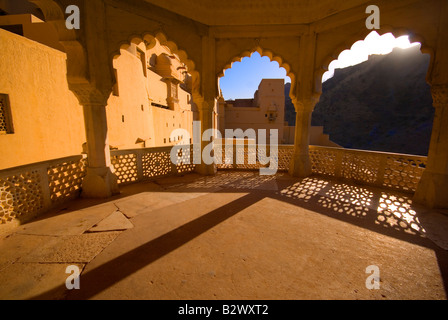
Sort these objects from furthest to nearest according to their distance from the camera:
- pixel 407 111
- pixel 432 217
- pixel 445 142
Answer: pixel 407 111, pixel 445 142, pixel 432 217

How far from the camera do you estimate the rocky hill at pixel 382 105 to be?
1672 inches

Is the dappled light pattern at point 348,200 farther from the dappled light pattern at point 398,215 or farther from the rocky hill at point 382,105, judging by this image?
the rocky hill at point 382,105

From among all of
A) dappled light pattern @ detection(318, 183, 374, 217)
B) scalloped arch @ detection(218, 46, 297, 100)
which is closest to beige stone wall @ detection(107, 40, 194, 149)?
scalloped arch @ detection(218, 46, 297, 100)

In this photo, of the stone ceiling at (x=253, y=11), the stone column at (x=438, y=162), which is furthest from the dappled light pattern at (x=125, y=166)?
the stone column at (x=438, y=162)

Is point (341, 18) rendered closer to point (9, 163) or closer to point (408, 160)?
point (408, 160)

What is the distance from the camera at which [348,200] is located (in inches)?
175

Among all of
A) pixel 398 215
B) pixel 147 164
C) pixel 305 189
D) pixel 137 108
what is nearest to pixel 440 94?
pixel 398 215

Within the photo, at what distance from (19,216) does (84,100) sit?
8.32ft

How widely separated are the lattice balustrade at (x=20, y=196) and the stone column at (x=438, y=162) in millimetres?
7833

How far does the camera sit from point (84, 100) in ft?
14.2

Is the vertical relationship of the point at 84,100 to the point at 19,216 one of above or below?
above

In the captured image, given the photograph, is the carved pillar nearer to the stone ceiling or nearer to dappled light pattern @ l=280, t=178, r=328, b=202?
the stone ceiling

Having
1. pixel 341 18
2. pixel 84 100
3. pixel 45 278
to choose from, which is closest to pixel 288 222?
pixel 45 278

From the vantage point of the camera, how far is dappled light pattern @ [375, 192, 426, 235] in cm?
326
